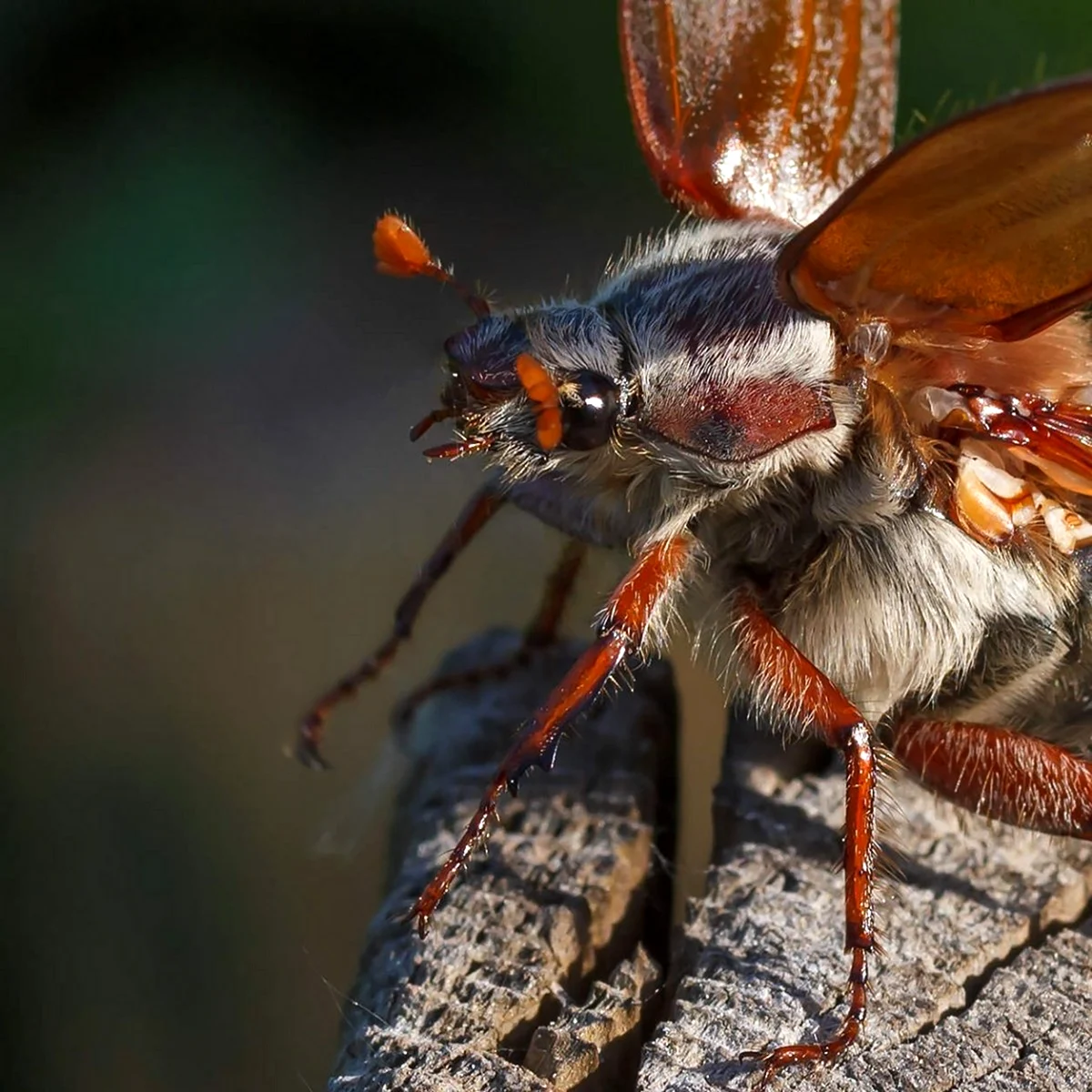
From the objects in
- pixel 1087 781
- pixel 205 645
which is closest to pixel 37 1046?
pixel 205 645

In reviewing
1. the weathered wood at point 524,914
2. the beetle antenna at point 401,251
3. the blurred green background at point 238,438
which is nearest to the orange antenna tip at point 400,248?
the beetle antenna at point 401,251

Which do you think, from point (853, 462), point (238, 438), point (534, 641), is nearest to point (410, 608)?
point (534, 641)

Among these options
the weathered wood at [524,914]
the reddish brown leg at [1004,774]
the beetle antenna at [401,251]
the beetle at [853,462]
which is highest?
the beetle antenna at [401,251]

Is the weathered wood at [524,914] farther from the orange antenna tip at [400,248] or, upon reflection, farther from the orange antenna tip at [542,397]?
the orange antenna tip at [400,248]

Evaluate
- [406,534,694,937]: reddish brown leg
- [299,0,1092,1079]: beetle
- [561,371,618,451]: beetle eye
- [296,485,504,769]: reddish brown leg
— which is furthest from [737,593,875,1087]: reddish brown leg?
[296,485,504,769]: reddish brown leg

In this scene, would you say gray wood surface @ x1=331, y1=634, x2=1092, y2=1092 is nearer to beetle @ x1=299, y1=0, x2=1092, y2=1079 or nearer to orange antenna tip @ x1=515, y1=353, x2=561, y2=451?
beetle @ x1=299, y1=0, x2=1092, y2=1079

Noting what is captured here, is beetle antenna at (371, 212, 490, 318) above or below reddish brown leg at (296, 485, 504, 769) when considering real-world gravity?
above

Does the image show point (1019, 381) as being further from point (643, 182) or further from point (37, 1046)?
point (643, 182)
